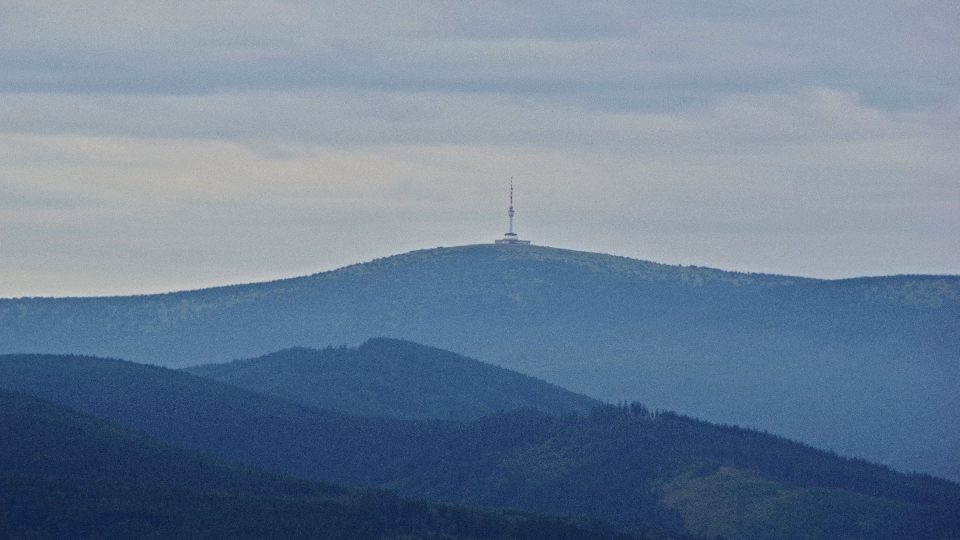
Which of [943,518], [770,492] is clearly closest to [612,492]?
[770,492]

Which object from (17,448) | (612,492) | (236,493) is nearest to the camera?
(236,493)

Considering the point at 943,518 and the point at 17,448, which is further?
the point at 943,518

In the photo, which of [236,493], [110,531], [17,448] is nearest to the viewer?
[110,531]

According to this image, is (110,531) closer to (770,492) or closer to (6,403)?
(6,403)

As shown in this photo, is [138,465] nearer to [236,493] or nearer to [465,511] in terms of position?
[236,493]

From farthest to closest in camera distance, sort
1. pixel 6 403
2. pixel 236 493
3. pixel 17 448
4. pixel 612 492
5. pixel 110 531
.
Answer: pixel 612 492 → pixel 6 403 → pixel 17 448 → pixel 236 493 → pixel 110 531

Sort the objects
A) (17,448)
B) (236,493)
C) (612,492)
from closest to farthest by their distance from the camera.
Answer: (236,493) → (17,448) → (612,492)
